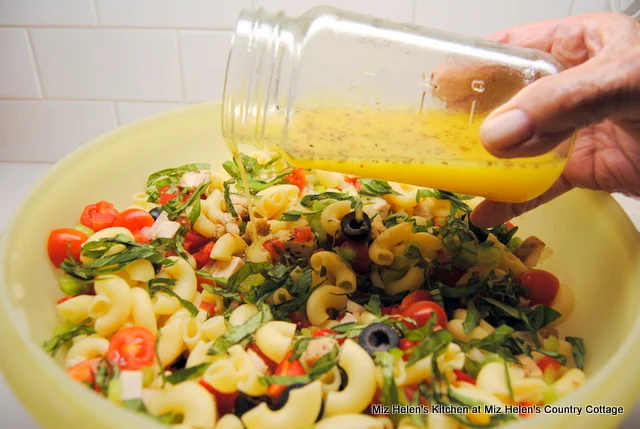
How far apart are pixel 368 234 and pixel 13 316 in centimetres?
56

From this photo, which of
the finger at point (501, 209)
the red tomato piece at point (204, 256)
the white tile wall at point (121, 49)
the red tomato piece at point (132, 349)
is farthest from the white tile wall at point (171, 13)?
the red tomato piece at point (132, 349)

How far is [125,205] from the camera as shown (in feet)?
3.89

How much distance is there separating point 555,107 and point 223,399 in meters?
0.56

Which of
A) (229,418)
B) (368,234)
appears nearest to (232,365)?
(229,418)

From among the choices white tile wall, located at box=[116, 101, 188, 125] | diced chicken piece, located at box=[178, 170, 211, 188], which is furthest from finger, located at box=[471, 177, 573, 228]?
white tile wall, located at box=[116, 101, 188, 125]

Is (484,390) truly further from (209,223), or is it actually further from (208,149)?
(208,149)

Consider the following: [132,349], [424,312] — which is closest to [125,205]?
[132,349]

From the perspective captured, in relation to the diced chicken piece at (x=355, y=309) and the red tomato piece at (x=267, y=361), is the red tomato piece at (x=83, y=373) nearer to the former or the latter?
the red tomato piece at (x=267, y=361)

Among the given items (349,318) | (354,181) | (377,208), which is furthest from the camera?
(354,181)

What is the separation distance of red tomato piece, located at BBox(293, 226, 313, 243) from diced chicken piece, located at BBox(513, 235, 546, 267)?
0.39 metres

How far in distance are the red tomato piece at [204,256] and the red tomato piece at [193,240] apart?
26 millimetres

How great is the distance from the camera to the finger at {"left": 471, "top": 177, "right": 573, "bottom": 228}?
3.43 ft

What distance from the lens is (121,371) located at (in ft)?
2.51

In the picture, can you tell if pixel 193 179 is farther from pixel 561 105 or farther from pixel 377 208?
pixel 561 105
